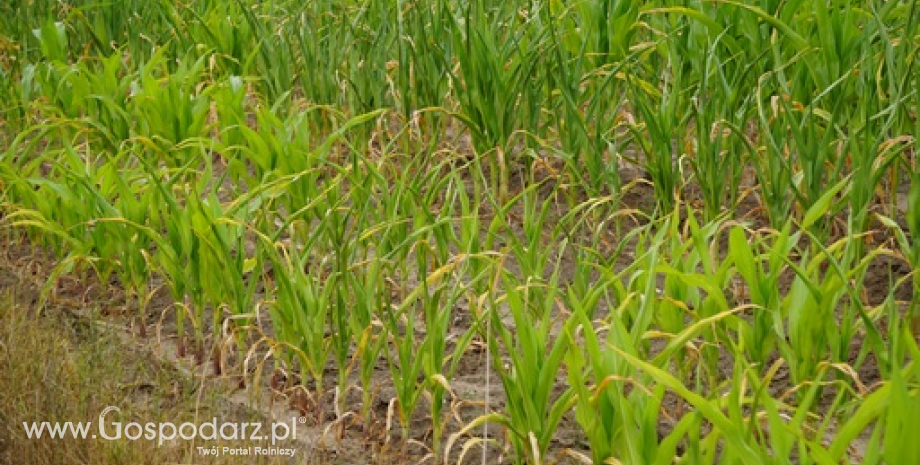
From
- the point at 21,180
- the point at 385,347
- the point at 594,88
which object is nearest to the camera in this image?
the point at 385,347

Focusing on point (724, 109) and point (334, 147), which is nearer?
point (724, 109)

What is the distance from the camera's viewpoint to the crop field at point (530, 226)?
7.98 feet

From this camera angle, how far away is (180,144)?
3.73 metres

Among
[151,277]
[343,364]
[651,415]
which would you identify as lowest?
[151,277]

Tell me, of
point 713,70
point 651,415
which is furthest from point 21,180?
point 651,415

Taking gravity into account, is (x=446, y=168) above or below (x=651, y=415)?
below

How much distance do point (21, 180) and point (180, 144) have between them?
0.40 m

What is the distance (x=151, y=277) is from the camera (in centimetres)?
377

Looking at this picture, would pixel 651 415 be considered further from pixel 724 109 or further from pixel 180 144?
pixel 180 144

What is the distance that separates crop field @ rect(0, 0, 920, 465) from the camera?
95.8 inches

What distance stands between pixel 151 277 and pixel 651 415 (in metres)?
1.93

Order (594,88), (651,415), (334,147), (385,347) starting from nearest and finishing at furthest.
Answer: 1. (651,415)
2. (385,347)
3. (594,88)
4. (334,147)

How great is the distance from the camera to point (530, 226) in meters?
3.05

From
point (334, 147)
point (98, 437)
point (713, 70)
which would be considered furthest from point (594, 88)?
point (98, 437)
